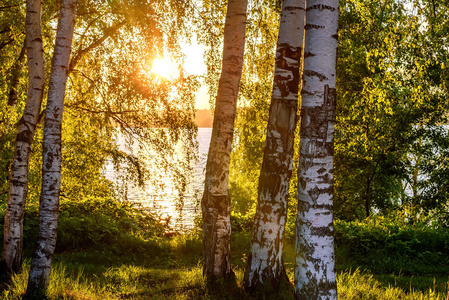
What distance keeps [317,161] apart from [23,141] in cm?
542

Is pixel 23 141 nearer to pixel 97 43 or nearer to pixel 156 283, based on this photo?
pixel 156 283

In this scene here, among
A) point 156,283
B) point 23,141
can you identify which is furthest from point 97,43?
point 156,283

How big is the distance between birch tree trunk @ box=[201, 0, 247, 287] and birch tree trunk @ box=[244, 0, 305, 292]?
2.15ft

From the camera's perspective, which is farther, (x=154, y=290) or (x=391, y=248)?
(x=391, y=248)

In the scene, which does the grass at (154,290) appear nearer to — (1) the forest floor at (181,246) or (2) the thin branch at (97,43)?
(1) the forest floor at (181,246)

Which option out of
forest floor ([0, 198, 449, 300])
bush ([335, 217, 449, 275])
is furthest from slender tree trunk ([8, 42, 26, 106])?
bush ([335, 217, 449, 275])

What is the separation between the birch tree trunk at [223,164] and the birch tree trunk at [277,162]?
2.15ft

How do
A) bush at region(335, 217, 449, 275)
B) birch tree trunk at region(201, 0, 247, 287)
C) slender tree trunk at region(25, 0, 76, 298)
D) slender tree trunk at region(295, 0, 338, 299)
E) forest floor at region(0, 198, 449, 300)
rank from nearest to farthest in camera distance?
slender tree trunk at region(295, 0, 338, 299), slender tree trunk at region(25, 0, 76, 298), birch tree trunk at region(201, 0, 247, 287), forest floor at region(0, 198, 449, 300), bush at region(335, 217, 449, 275)

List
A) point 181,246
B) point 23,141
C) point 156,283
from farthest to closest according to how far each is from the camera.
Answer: point 181,246
point 23,141
point 156,283

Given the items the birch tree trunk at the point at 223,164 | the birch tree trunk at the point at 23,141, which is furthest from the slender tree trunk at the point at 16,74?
the birch tree trunk at the point at 223,164

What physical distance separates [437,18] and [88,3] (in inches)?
343

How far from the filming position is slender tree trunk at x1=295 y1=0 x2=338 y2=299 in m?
3.33

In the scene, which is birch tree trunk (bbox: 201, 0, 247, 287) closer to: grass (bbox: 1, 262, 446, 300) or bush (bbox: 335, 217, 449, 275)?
grass (bbox: 1, 262, 446, 300)

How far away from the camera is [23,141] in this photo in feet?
21.3
